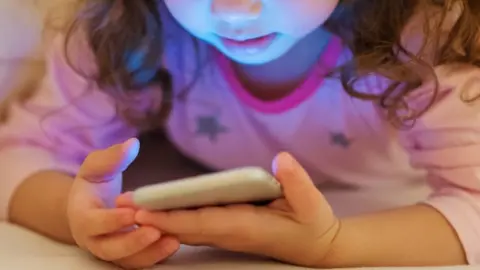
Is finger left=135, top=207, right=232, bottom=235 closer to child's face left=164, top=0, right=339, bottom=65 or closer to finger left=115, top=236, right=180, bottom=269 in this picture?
finger left=115, top=236, right=180, bottom=269

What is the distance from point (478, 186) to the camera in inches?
30.5

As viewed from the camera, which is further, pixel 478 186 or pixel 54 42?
pixel 54 42

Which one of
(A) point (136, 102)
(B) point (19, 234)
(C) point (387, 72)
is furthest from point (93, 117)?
(C) point (387, 72)

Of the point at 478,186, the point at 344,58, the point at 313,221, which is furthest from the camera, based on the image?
the point at 344,58

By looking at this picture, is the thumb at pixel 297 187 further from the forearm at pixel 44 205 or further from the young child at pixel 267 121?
the forearm at pixel 44 205

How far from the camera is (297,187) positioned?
646 mm

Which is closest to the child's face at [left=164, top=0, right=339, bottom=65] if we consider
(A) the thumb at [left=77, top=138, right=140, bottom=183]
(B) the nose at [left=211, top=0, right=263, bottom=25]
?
(B) the nose at [left=211, top=0, right=263, bottom=25]

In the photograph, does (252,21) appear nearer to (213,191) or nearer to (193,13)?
(193,13)

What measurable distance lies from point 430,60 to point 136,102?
0.91 ft

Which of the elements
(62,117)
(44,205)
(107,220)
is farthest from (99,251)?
(62,117)

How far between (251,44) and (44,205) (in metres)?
0.22

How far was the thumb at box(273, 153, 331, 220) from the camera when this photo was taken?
641 mm

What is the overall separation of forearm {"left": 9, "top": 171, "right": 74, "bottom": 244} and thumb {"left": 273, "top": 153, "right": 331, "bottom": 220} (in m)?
0.20

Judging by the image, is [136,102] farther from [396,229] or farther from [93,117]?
[396,229]
